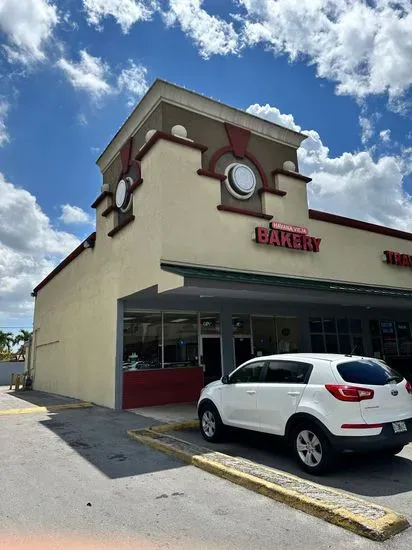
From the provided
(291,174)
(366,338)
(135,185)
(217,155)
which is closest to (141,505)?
(135,185)

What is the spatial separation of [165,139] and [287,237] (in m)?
5.48

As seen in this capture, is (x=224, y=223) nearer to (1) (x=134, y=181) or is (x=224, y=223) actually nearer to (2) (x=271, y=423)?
(1) (x=134, y=181)

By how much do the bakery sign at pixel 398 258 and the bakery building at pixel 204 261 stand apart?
2.7 inches

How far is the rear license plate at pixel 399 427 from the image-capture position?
6.34 metres

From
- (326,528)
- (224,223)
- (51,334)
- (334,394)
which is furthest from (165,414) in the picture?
(51,334)

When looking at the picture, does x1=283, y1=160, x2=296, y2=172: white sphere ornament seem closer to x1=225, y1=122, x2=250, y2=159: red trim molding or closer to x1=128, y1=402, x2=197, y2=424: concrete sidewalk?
x1=225, y1=122, x2=250, y2=159: red trim molding

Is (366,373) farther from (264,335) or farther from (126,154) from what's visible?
(126,154)

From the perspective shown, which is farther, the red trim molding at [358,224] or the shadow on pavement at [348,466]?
the red trim molding at [358,224]

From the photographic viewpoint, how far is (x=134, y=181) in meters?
14.8

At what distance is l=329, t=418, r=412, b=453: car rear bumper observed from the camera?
19.9ft

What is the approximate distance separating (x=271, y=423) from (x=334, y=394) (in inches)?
57.1

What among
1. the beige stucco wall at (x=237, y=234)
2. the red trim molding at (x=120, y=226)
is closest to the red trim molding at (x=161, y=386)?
the beige stucco wall at (x=237, y=234)

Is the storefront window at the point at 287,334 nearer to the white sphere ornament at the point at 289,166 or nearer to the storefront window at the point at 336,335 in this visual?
the storefront window at the point at 336,335

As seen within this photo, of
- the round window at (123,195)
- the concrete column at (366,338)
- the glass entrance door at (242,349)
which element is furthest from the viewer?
the concrete column at (366,338)
